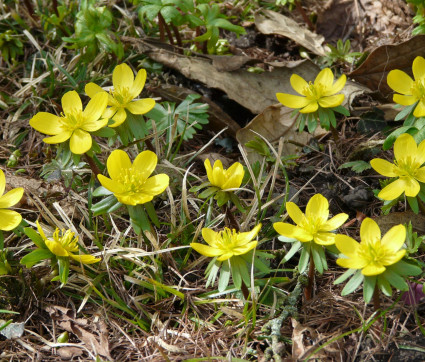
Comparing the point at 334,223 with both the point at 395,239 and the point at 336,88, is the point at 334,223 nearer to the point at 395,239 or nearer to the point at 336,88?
the point at 395,239

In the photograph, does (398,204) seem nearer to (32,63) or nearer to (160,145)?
(160,145)

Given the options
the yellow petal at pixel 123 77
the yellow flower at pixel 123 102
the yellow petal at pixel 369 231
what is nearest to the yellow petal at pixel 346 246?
the yellow petal at pixel 369 231

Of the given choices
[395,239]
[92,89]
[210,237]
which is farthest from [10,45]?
[395,239]

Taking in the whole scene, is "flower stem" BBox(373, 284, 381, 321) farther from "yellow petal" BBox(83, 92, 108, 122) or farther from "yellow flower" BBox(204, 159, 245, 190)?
"yellow petal" BBox(83, 92, 108, 122)

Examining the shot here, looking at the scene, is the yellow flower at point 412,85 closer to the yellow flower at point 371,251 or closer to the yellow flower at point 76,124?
the yellow flower at point 371,251

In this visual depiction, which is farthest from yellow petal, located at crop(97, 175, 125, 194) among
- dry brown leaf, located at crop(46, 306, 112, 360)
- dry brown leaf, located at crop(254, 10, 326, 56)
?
dry brown leaf, located at crop(254, 10, 326, 56)
